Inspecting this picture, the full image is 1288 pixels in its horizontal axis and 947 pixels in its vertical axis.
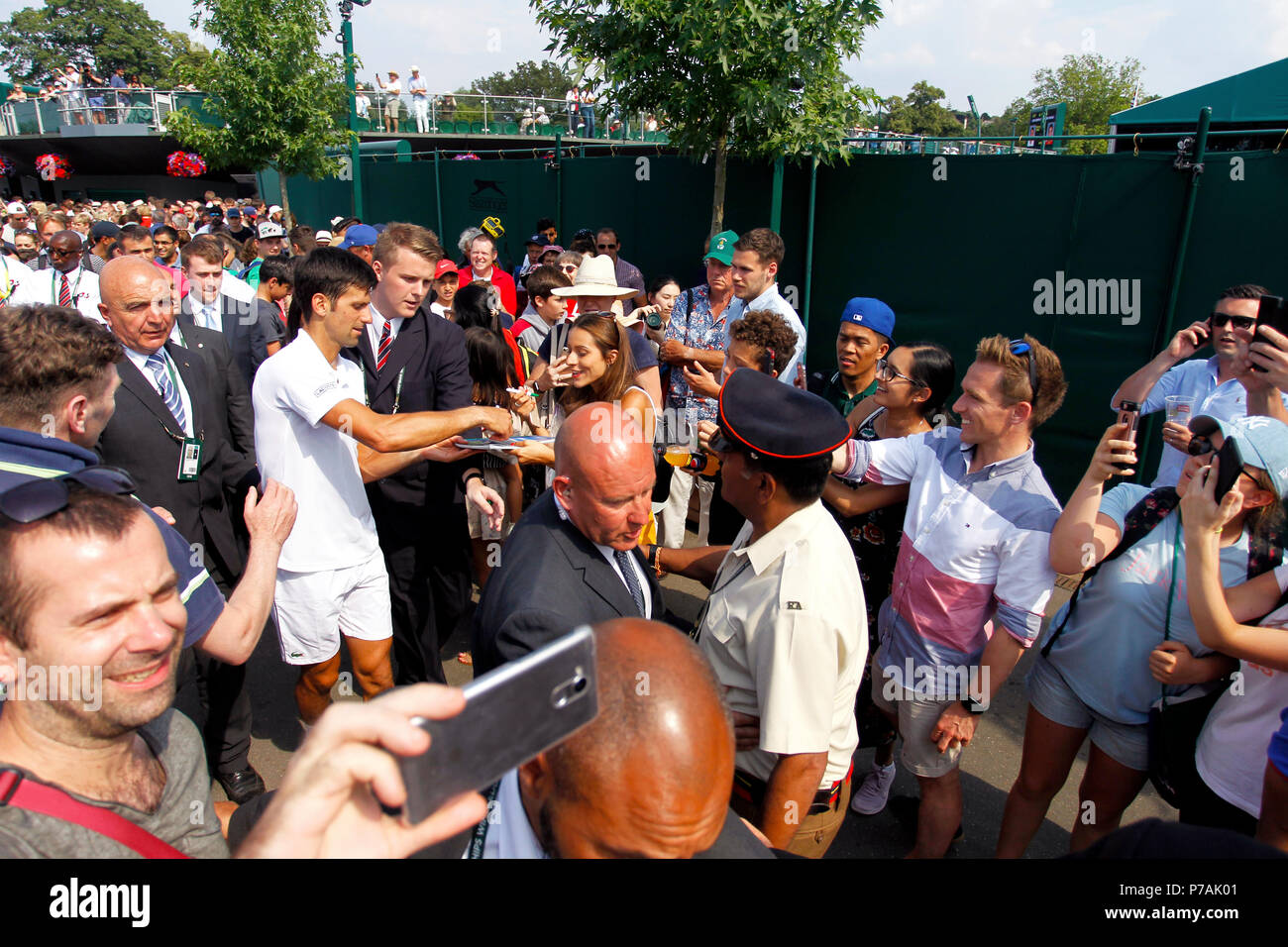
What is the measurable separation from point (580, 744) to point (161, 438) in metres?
2.86

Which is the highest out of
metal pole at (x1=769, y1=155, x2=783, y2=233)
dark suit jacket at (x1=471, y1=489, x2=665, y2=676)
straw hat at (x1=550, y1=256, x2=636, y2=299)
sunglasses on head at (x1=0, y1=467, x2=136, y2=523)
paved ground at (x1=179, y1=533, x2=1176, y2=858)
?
metal pole at (x1=769, y1=155, x2=783, y2=233)

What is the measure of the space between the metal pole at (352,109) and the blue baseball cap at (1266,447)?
Result: 1460 cm

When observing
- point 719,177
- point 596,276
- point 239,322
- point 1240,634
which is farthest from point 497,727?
point 719,177

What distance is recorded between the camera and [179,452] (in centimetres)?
322

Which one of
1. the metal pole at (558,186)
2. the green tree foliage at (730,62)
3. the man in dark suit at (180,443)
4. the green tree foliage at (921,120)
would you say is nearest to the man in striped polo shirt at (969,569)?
the man in dark suit at (180,443)

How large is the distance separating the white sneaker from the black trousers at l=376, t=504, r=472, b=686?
90.5 inches

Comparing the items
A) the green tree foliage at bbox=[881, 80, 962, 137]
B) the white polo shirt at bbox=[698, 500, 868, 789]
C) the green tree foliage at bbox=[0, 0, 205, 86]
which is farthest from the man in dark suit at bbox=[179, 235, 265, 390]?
the green tree foliage at bbox=[0, 0, 205, 86]

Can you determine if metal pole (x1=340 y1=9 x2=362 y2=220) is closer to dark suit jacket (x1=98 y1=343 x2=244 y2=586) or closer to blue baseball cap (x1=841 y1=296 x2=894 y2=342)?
dark suit jacket (x1=98 y1=343 x2=244 y2=586)

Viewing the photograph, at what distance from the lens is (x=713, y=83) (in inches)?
248

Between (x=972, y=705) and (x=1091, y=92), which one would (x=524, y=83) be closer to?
(x=1091, y=92)

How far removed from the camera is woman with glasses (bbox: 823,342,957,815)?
10.7ft

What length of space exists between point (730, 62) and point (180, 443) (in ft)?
16.5

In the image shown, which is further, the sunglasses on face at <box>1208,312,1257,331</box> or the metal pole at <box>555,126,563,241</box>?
the metal pole at <box>555,126,563,241</box>
